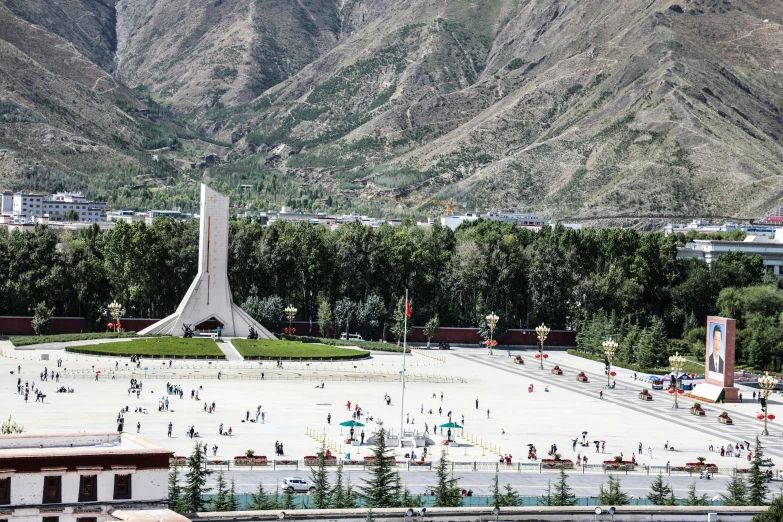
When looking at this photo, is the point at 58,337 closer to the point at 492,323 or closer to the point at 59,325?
the point at 59,325

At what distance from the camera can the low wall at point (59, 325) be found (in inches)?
4141

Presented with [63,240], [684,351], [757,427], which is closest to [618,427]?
[757,427]

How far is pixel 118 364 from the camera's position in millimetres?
86375

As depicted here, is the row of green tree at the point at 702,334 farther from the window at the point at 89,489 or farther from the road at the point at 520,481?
the window at the point at 89,489

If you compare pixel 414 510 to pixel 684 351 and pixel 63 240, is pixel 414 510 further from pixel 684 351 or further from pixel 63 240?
pixel 63 240

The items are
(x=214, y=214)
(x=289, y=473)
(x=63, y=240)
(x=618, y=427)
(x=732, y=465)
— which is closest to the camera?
(x=289, y=473)

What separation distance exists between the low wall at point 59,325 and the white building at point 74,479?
75.7m

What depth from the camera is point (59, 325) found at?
353 feet

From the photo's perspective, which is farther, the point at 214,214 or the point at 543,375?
the point at 214,214

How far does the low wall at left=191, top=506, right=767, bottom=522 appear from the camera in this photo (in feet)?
118

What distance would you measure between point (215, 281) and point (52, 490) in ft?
241

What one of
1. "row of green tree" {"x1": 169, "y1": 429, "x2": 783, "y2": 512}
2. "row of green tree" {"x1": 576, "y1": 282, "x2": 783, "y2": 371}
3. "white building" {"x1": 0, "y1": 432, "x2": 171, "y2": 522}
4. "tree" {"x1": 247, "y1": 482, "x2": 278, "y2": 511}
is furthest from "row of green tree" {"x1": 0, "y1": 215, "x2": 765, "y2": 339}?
"white building" {"x1": 0, "y1": 432, "x2": 171, "y2": 522}

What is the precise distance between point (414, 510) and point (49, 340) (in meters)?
65.0

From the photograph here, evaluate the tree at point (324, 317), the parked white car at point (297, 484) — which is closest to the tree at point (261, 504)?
the parked white car at point (297, 484)
